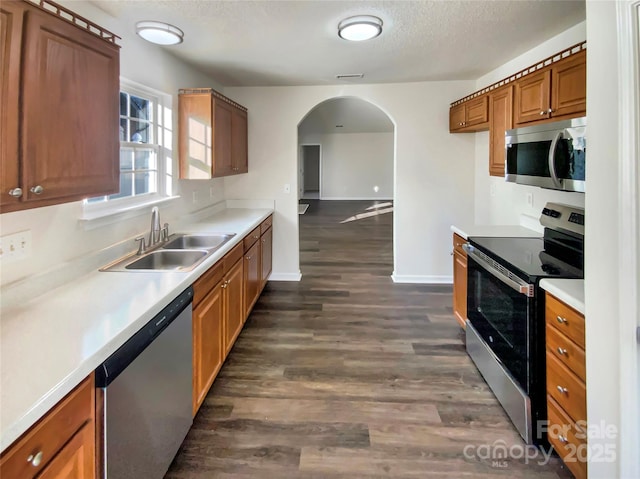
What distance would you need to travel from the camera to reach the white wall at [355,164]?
1373cm

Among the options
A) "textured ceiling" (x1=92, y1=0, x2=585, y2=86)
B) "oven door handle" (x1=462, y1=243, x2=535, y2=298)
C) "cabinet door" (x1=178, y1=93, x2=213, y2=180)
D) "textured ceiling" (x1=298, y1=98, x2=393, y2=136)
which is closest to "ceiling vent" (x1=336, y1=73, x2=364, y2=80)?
"textured ceiling" (x1=92, y1=0, x2=585, y2=86)

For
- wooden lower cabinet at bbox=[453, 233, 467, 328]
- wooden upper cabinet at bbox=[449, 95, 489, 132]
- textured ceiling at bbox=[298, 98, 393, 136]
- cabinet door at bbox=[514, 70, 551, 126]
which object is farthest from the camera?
textured ceiling at bbox=[298, 98, 393, 136]

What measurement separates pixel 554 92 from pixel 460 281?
1541 millimetres

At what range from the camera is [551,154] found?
2172 mm

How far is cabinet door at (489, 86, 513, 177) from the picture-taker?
3016 mm

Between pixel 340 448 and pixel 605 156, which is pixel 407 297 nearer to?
pixel 340 448

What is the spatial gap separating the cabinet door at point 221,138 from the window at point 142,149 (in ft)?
1.22

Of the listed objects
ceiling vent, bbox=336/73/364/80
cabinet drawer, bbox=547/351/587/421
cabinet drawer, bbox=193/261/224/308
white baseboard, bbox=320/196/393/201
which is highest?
ceiling vent, bbox=336/73/364/80

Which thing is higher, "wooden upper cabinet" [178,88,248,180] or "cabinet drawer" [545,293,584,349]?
"wooden upper cabinet" [178,88,248,180]

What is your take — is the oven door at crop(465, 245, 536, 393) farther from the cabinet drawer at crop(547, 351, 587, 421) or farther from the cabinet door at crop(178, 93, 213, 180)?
the cabinet door at crop(178, 93, 213, 180)

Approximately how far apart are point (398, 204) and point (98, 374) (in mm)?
3969

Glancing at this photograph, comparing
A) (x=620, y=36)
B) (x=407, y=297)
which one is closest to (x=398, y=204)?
(x=407, y=297)

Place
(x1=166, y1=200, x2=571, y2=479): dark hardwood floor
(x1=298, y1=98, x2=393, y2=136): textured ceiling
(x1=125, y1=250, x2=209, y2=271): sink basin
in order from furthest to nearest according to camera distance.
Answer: (x1=298, y1=98, x2=393, y2=136): textured ceiling → (x1=125, y1=250, x2=209, y2=271): sink basin → (x1=166, y1=200, x2=571, y2=479): dark hardwood floor

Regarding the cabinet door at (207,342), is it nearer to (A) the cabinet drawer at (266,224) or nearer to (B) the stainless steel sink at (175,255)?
(B) the stainless steel sink at (175,255)
